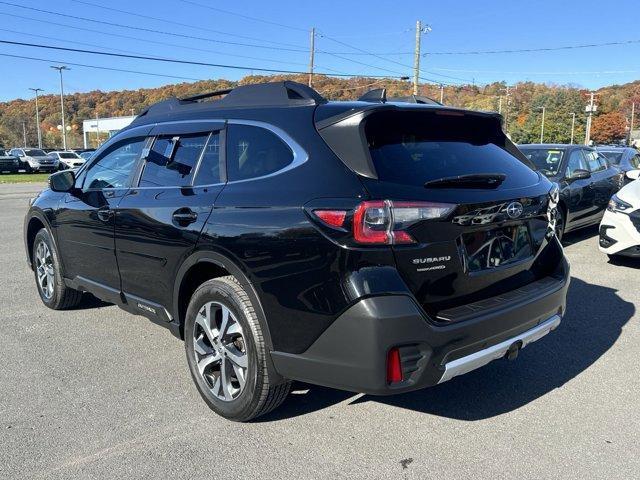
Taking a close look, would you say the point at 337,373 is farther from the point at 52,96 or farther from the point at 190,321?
the point at 52,96

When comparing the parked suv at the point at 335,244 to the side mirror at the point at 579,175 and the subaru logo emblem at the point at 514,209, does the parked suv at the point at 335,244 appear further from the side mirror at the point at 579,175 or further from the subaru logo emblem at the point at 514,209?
the side mirror at the point at 579,175

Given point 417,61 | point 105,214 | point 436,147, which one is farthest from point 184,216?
point 417,61

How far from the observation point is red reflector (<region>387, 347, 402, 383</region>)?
8.36ft

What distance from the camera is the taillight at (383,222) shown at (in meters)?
2.57

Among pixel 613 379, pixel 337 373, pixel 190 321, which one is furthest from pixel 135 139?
pixel 613 379

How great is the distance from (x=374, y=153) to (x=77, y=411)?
2353 millimetres

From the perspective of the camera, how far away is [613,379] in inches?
147

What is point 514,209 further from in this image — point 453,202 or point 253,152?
point 253,152

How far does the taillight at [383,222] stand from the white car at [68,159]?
→ 44.4m

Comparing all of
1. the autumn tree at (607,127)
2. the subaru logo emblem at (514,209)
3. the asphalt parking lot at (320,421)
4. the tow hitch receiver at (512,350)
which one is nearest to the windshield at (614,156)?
the asphalt parking lot at (320,421)

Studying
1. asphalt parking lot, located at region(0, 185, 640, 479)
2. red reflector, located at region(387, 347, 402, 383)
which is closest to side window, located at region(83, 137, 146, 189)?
asphalt parking lot, located at region(0, 185, 640, 479)

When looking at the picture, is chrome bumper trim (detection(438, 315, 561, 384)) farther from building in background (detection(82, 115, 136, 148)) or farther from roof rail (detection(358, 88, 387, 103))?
building in background (detection(82, 115, 136, 148))

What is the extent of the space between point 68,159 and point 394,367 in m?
46.5

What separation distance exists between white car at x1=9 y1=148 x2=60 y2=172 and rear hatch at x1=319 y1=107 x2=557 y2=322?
140ft
